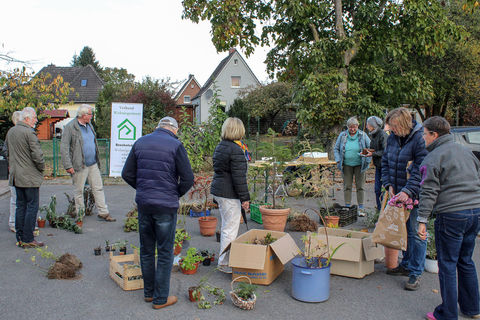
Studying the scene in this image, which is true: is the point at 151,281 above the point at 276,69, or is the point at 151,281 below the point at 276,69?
below

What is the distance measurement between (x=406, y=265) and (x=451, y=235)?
158 centimetres

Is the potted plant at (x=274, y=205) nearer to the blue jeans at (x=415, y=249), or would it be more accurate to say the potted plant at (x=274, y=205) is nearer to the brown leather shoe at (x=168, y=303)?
the blue jeans at (x=415, y=249)

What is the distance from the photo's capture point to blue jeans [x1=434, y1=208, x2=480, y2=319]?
137 inches

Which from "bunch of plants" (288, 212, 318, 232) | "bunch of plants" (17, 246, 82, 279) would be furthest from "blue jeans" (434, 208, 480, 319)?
"bunch of plants" (17, 246, 82, 279)

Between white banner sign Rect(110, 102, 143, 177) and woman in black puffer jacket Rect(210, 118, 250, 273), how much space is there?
474 centimetres

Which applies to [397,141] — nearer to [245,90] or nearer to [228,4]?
[228,4]

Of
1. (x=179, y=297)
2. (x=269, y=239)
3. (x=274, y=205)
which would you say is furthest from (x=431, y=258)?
(x=179, y=297)

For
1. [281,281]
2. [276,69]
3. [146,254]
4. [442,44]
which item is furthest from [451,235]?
[276,69]

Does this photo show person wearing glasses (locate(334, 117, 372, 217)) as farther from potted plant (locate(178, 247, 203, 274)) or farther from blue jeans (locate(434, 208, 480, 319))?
blue jeans (locate(434, 208, 480, 319))

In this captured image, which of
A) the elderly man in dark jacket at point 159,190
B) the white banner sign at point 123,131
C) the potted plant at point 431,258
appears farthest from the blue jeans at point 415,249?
the white banner sign at point 123,131

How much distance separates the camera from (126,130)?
915 cm

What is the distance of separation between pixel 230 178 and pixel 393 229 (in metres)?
1.84

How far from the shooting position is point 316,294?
4.15 meters

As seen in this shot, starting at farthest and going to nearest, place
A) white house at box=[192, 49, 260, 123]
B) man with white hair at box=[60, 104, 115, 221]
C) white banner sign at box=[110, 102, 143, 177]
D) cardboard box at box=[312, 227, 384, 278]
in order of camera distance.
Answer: white house at box=[192, 49, 260, 123], white banner sign at box=[110, 102, 143, 177], man with white hair at box=[60, 104, 115, 221], cardboard box at box=[312, 227, 384, 278]
